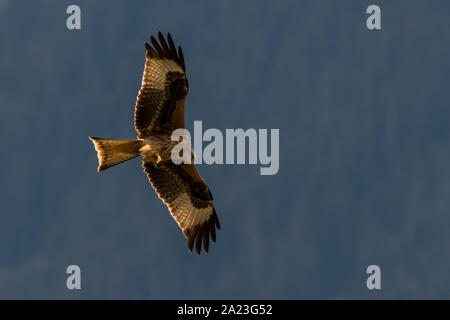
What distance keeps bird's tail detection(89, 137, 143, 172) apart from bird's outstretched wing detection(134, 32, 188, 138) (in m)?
0.30

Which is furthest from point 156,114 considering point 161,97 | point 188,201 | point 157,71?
point 188,201

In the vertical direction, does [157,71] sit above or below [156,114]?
above

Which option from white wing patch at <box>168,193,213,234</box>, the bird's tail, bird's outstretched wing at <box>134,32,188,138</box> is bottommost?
white wing patch at <box>168,193,213,234</box>

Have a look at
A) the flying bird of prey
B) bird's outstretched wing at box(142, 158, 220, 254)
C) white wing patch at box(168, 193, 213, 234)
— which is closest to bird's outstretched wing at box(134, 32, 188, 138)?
the flying bird of prey

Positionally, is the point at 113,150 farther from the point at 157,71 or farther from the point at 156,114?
the point at 157,71

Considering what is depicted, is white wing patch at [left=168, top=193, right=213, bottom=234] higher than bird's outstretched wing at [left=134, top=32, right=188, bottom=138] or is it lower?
lower

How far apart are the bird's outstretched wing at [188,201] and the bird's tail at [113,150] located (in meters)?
1.03

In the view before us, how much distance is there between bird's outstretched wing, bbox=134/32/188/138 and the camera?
55.8ft

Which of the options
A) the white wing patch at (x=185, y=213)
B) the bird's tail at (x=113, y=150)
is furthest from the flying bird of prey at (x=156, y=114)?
the white wing patch at (x=185, y=213)

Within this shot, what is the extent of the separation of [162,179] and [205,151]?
1011 mm

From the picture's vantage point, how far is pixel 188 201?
1811 cm

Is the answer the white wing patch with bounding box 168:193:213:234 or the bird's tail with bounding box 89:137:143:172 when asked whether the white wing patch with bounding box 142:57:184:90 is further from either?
the white wing patch with bounding box 168:193:213:234

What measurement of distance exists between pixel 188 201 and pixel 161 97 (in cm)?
231
